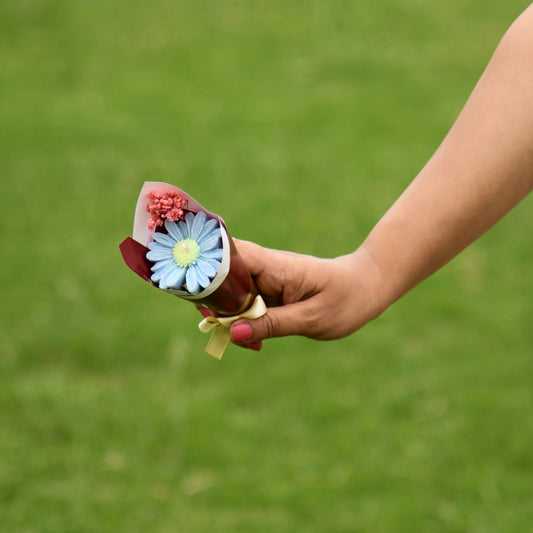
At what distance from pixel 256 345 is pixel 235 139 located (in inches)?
91.5

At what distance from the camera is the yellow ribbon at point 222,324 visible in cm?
115

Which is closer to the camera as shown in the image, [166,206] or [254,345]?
[166,206]

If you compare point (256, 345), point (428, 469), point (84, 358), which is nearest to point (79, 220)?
point (84, 358)

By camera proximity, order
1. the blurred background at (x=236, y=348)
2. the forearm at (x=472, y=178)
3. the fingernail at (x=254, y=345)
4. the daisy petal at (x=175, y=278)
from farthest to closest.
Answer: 1. the blurred background at (x=236, y=348)
2. the fingernail at (x=254, y=345)
3. the forearm at (x=472, y=178)
4. the daisy petal at (x=175, y=278)

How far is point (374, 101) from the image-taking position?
3762mm

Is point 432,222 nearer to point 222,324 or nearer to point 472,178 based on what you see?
point 472,178

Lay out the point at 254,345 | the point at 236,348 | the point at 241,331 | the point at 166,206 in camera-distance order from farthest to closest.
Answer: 1. the point at 236,348
2. the point at 254,345
3. the point at 241,331
4. the point at 166,206

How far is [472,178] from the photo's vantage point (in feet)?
3.77

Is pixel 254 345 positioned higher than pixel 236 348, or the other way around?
pixel 236 348

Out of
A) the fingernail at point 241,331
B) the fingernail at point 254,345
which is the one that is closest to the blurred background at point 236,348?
the fingernail at point 254,345

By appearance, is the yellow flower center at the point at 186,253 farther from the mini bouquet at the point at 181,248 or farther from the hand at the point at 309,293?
the hand at the point at 309,293

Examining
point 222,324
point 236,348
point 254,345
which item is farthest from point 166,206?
point 236,348

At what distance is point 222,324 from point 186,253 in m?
0.20

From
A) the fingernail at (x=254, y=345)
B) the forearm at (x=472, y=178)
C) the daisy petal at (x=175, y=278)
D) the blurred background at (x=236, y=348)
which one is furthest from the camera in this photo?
the blurred background at (x=236, y=348)
